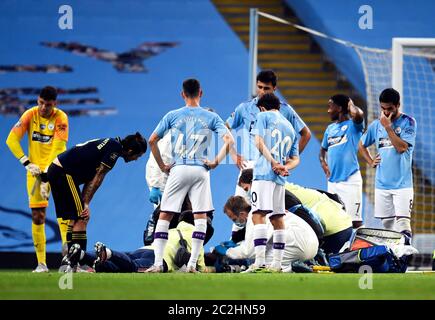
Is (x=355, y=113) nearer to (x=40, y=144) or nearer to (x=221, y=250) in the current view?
(x=221, y=250)

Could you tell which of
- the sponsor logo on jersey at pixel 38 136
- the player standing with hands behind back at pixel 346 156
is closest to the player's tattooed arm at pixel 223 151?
the sponsor logo on jersey at pixel 38 136

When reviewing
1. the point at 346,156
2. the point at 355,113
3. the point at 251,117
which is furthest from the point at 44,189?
the point at 355,113

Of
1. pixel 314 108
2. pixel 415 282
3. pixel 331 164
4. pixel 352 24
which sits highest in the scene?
pixel 352 24

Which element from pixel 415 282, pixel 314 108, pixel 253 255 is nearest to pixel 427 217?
pixel 314 108

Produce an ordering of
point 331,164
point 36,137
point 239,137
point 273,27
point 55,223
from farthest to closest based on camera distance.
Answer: point 273,27 < point 55,223 < point 239,137 < point 331,164 < point 36,137

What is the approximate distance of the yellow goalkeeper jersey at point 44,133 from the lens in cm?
1180

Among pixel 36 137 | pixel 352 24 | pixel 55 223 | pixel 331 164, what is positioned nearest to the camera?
pixel 36 137

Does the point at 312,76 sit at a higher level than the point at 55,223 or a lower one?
higher

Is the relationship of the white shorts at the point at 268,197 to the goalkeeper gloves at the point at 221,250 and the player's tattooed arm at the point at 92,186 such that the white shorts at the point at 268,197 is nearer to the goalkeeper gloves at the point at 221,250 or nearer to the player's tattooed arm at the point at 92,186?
the goalkeeper gloves at the point at 221,250

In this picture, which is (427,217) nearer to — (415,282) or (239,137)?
(239,137)

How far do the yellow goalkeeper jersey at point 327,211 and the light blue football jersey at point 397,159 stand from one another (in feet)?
2.06

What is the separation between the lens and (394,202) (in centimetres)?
1184

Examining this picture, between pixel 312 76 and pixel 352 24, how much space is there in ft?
4.02

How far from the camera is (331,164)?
12922 millimetres
